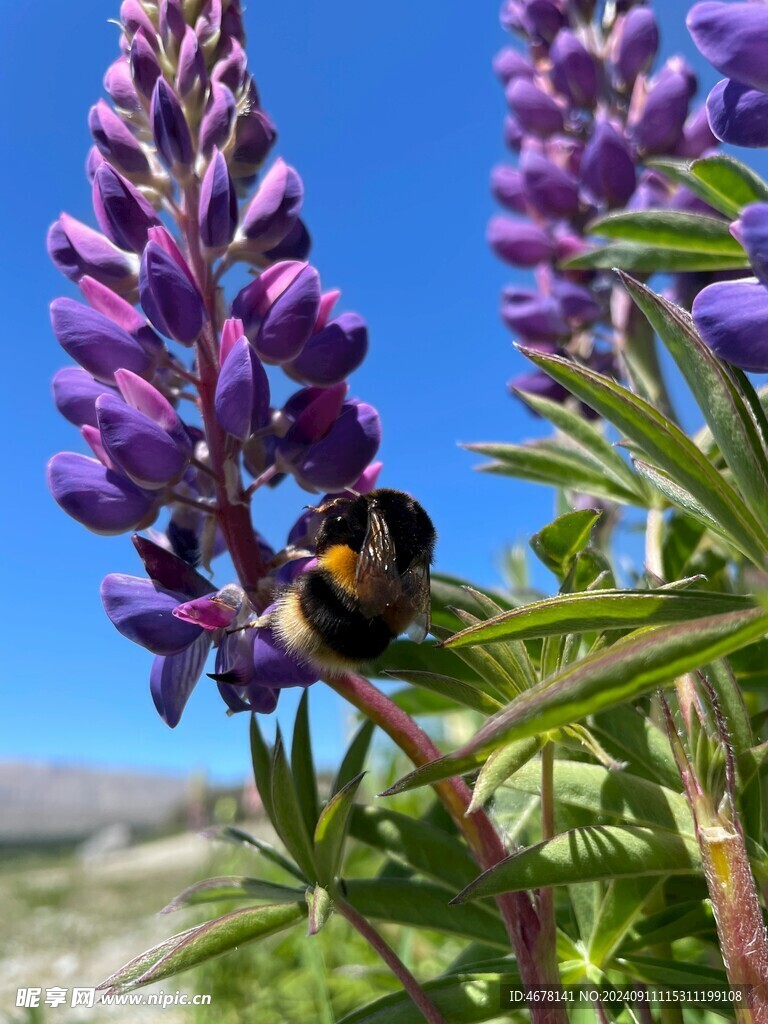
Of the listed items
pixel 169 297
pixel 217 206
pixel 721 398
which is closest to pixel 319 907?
pixel 721 398

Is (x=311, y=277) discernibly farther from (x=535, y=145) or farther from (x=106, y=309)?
(x=535, y=145)

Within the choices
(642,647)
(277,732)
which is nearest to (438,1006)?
(277,732)

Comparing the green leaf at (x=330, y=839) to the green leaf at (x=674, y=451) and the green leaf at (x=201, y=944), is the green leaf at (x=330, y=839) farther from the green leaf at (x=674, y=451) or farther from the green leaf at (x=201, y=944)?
the green leaf at (x=674, y=451)

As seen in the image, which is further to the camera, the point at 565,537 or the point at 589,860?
the point at 565,537

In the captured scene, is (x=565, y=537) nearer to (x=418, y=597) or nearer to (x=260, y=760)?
(x=418, y=597)

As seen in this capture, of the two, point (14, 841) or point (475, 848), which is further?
point (14, 841)

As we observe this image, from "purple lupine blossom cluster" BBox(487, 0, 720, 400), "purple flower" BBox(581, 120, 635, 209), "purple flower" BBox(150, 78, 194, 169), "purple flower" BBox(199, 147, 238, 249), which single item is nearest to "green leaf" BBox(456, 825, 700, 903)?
"purple flower" BBox(199, 147, 238, 249)

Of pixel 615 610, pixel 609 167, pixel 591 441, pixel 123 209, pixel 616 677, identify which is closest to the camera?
pixel 616 677
